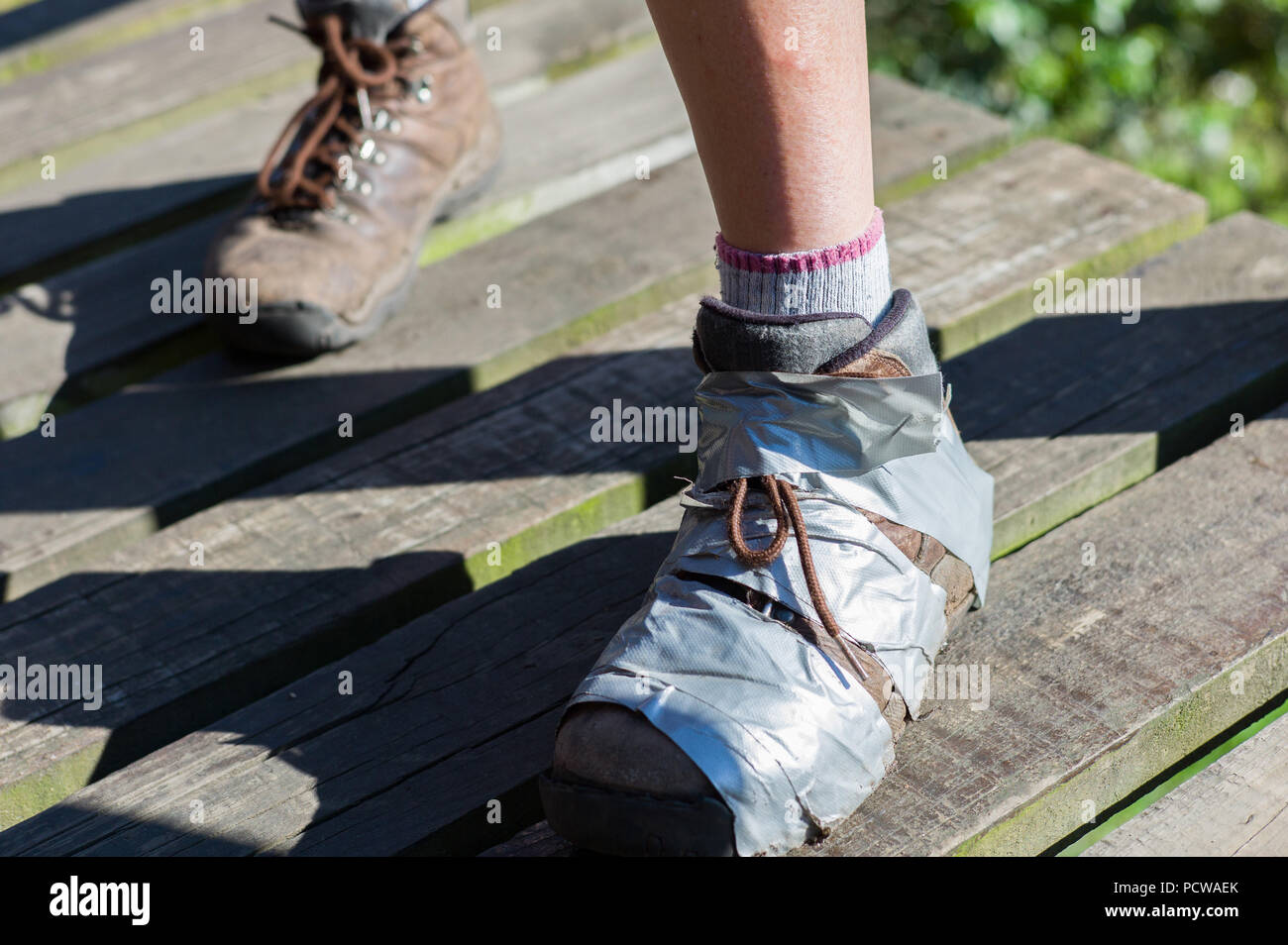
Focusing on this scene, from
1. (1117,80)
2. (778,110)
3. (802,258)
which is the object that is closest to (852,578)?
(802,258)

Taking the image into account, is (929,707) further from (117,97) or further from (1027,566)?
(117,97)

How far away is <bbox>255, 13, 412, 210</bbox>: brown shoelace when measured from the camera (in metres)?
1.76

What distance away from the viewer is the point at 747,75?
1.06 meters

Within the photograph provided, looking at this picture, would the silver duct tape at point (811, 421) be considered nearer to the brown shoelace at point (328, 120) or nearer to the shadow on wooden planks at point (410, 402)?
the shadow on wooden planks at point (410, 402)

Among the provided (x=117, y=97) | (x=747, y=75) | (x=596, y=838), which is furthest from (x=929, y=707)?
(x=117, y=97)

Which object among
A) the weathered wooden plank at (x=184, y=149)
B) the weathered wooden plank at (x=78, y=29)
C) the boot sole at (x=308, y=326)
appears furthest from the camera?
the weathered wooden plank at (x=78, y=29)

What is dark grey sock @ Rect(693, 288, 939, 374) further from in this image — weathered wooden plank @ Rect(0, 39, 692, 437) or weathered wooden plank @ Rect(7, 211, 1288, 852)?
weathered wooden plank @ Rect(0, 39, 692, 437)

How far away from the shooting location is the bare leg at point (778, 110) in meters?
1.05

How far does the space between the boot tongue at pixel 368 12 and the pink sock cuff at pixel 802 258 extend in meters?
0.86

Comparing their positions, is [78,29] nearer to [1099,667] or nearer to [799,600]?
[799,600]

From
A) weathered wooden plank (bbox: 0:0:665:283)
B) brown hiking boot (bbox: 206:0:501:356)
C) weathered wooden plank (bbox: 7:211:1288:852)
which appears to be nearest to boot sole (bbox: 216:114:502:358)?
brown hiking boot (bbox: 206:0:501:356)

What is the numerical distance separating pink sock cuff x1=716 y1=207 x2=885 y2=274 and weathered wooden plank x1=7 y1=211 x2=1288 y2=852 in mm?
359

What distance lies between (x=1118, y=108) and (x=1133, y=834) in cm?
260

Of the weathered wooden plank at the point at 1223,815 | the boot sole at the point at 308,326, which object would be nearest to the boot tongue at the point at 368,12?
the boot sole at the point at 308,326
